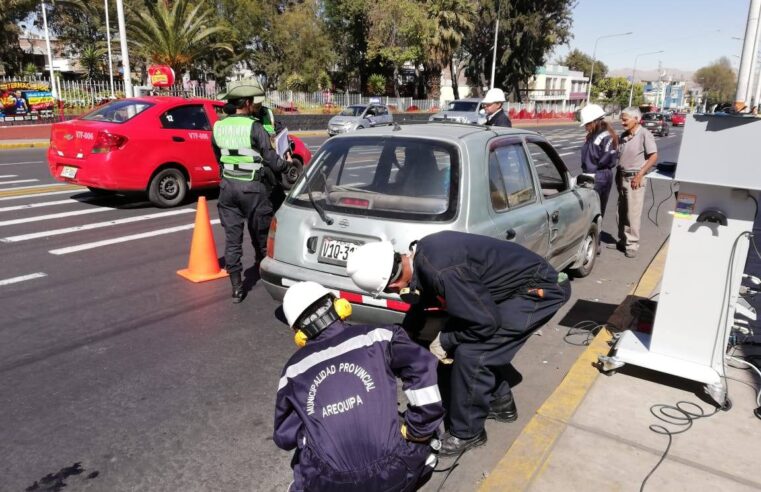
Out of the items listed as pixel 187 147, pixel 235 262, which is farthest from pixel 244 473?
pixel 187 147

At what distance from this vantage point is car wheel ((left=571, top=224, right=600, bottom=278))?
245 inches

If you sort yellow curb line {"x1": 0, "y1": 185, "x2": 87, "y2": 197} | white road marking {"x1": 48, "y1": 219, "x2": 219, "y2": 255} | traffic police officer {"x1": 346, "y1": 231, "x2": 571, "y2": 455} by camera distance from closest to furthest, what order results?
traffic police officer {"x1": 346, "y1": 231, "x2": 571, "y2": 455}, white road marking {"x1": 48, "y1": 219, "x2": 219, "y2": 255}, yellow curb line {"x1": 0, "y1": 185, "x2": 87, "y2": 197}

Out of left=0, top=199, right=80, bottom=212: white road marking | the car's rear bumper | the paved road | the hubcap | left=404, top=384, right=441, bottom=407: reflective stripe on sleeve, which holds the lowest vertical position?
the paved road

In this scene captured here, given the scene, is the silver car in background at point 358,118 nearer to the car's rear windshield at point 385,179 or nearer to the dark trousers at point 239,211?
the dark trousers at point 239,211

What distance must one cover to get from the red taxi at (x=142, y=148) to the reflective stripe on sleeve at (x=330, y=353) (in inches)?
295

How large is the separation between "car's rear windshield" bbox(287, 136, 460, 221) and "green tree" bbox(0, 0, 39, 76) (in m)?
44.1

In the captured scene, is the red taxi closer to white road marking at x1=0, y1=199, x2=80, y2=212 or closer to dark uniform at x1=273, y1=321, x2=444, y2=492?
white road marking at x1=0, y1=199, x2=80, y2=212

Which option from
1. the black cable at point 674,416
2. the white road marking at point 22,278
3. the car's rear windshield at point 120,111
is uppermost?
the car's rear windshield at point 120,111

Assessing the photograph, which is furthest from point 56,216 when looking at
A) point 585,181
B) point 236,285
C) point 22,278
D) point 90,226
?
point 585,181

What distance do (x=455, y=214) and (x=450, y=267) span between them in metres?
1.19

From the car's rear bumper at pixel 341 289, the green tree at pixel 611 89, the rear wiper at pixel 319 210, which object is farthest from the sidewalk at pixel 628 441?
the green tree at pixel 611 89

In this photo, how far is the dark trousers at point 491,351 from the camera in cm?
291

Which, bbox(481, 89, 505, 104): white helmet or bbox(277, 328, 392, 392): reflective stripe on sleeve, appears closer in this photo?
bbox(277, 328, 392, 392): reflective stripe on sleeve

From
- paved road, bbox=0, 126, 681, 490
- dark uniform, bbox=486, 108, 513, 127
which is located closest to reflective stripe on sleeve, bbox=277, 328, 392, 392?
paved road, bbox=0, 126, 681, 490
